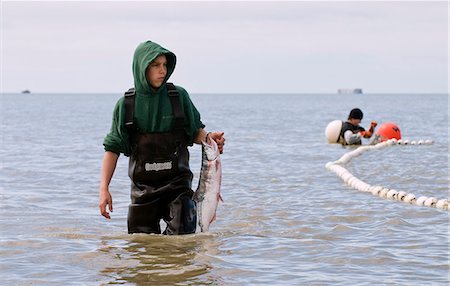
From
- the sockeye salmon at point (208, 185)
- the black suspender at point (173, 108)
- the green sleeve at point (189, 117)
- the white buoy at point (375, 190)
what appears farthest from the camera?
the white buoy at point (375, 190)

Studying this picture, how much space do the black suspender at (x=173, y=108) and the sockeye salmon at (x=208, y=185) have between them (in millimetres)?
399

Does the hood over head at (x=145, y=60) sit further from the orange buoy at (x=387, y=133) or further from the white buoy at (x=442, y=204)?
the orange buoy at (x=387, y=133)

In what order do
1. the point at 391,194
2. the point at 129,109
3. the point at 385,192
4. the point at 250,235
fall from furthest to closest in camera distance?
the point at 385,192 < the point at 391,194 < the point at 250,235 < the point at 129,109

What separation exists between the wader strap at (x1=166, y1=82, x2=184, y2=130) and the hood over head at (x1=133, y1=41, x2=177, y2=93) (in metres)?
0.13

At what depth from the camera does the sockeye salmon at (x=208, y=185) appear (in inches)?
295

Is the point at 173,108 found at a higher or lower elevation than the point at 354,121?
lower

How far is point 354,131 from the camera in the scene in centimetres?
2234

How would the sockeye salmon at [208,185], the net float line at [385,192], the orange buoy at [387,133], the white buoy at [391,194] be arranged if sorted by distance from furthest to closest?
the orange buoy at [387,133] < the white buoy at [391,194] < the net float line at [385,192] < the sockeye salmon at [208,185]

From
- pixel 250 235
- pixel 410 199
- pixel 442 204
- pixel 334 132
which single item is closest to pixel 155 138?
pixel 250 235

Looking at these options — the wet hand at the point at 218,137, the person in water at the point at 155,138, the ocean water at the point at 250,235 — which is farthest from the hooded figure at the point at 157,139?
the ocean water at the point at 250,235

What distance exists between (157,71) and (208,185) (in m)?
1.18

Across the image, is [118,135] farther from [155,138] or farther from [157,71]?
[157,71]

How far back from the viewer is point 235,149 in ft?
75.3

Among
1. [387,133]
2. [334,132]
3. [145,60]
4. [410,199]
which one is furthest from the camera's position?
[334,132]
